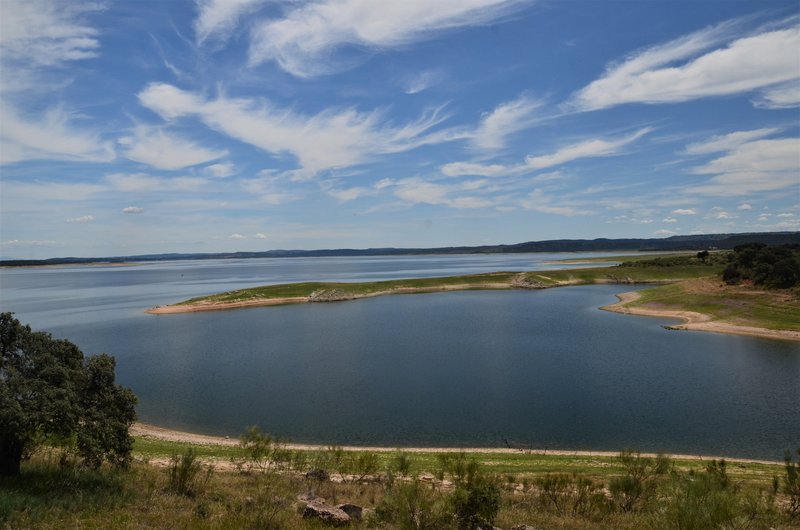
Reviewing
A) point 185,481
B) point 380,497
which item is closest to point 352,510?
point 380,497

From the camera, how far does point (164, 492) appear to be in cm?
1527

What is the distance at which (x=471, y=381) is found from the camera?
40.7m

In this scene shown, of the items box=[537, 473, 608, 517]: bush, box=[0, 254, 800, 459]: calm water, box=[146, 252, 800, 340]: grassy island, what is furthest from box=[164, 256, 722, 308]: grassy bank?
box=[537, 473, 608, 517]: bush

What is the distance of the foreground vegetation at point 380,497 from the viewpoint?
12039 mm

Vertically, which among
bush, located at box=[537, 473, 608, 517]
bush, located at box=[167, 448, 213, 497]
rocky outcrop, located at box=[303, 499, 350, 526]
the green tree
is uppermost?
the green tree

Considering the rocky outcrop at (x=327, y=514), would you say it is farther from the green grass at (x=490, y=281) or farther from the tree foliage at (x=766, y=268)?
the green grass at (x=490, y=281)

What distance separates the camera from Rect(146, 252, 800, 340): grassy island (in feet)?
221

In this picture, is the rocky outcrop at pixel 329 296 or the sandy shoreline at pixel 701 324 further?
the rocky outcrop at pixel 329 296

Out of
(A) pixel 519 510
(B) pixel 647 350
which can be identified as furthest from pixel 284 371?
(B) pixel 647 350

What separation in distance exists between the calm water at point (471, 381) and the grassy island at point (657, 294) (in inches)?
317

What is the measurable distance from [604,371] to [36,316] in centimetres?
10809

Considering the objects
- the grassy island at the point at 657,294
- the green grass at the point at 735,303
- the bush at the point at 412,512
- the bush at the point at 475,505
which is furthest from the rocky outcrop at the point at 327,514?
the green grass at the point at 735,303

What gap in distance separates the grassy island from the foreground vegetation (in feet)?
188

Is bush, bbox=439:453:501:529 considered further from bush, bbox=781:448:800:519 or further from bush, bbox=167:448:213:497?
bush, bbox=781:448:800:519
